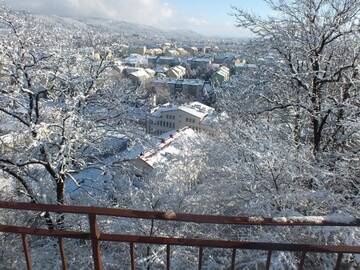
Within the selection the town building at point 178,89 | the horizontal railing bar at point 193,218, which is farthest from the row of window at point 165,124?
the horizontal railing bar at point 193,218

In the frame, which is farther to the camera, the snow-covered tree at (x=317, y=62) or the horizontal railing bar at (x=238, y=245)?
the snow-covered tree at (x=317, y=62)

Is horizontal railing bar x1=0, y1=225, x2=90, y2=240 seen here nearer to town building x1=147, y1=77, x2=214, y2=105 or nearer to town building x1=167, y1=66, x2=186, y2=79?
town building x1=147, y1=77, x2=214, y2=105

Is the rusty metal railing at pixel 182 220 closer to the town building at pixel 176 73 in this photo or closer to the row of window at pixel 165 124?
the row of window at pixel 165 124

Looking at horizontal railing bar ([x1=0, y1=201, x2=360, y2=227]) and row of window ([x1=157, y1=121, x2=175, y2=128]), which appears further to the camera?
row of window ([x1=157, y1=121, x2=175, y2=128])

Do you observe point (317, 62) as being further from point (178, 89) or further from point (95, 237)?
point (178, 89)

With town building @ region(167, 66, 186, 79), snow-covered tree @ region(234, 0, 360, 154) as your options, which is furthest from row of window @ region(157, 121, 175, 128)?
town building @ region(167, 66, 186, 79)

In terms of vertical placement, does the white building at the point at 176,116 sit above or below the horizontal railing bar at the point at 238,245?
below

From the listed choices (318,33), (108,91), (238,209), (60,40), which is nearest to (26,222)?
(108,91)

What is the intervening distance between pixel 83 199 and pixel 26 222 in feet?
6.85

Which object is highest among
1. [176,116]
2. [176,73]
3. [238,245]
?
[238,245]

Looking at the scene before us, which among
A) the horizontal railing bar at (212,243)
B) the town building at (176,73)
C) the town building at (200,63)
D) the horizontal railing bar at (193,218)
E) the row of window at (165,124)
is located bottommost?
the row of window at (165,124)

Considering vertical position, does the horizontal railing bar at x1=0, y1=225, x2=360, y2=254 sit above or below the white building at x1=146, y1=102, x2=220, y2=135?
above

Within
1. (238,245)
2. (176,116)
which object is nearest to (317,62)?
(238,245)

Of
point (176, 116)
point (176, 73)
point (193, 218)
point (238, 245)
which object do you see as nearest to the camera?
point (193, 218)
